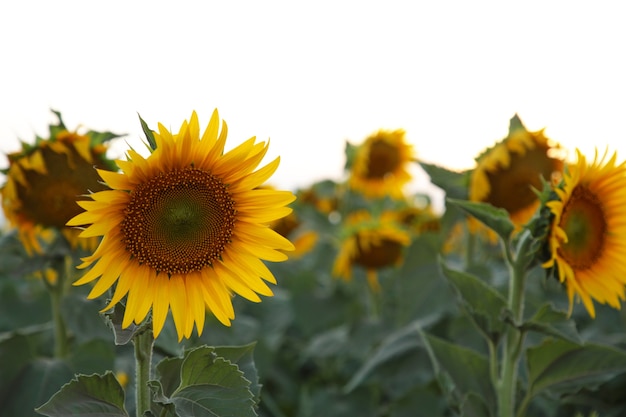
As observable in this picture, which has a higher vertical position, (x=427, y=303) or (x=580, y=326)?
(x=427, y=303)

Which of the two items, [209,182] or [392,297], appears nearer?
[209,182]

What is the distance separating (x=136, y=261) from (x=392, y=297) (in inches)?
111

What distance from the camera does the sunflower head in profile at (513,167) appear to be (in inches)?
91.4

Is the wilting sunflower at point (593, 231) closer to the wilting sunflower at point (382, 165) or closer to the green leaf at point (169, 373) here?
the green leaf at point (169, 373)

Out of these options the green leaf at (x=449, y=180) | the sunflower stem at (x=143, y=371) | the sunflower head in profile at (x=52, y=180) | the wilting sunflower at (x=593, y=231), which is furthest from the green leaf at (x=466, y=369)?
the sunflower head in profile at (x=52, y=180)

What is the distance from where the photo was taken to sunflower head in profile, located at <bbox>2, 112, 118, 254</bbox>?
6.47 ft

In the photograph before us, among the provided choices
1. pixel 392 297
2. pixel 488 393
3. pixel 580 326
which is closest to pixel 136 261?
pixel 488 393

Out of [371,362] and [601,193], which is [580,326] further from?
[601,193]

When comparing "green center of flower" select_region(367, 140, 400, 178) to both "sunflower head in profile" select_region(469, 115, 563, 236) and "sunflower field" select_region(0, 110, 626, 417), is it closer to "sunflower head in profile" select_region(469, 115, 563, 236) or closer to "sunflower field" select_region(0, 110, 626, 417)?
"sunflower field" select_region(0, 110, 626, 417)

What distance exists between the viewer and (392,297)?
13.3 ft

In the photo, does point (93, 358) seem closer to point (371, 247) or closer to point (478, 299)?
point (478, 299)

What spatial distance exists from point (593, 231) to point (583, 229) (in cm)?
5

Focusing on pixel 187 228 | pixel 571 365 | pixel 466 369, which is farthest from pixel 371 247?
pixel 187 228

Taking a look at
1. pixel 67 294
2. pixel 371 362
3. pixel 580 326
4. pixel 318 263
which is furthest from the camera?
pixel 318 263
